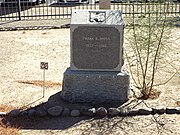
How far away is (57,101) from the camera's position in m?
5.86

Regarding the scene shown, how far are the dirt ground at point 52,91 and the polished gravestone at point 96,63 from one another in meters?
0.44

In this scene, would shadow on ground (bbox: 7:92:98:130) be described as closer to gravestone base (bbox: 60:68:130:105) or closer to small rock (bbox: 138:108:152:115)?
gravestone base (bbox: 60:68:130:105)

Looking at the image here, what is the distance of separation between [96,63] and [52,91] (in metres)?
1.07

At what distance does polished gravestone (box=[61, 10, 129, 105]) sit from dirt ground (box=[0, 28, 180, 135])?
443 mm

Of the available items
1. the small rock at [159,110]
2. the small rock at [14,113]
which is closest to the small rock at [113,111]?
the small rock at [159,110]

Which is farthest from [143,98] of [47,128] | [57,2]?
[57,2]

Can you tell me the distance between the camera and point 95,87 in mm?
5840

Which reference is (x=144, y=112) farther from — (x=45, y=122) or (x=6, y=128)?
(x=6, y=128)

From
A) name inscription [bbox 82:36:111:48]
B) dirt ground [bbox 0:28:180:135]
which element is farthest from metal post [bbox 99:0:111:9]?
name inscription [bbox 82:36:111:48]

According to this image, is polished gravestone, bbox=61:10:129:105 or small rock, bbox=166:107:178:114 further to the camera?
polished gravestone, bbox=61:10:129:105

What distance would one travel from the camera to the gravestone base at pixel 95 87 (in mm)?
5781

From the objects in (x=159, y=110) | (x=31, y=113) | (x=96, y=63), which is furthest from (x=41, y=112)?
(x=159, y=110)

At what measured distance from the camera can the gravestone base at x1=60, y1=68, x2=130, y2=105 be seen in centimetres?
578

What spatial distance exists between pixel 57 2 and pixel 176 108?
13.1 metres
